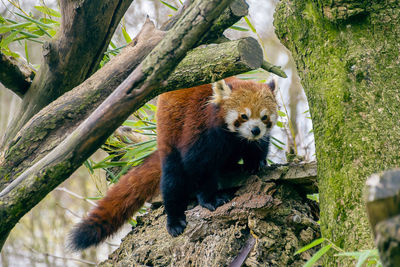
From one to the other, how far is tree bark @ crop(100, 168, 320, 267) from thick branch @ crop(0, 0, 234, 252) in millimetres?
1054

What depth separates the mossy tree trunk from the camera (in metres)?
1.74

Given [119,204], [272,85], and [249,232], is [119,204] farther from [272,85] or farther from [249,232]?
[272,85]

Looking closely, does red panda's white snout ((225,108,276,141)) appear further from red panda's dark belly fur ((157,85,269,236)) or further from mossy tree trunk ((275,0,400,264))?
mossy tree trunk ((275,0,400,264))

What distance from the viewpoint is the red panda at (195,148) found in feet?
9.51

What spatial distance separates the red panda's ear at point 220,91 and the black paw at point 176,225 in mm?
880

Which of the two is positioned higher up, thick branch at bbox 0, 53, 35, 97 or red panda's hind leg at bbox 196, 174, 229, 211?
thick branch at bbox 0, 53, 35, 97

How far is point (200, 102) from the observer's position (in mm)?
3070

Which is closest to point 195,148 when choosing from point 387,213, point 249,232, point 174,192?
point 174,192

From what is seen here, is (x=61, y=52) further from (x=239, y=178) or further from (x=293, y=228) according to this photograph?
(x=293, y=228)

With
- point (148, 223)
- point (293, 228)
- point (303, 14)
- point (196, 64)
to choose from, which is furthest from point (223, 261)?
point (303, 14)

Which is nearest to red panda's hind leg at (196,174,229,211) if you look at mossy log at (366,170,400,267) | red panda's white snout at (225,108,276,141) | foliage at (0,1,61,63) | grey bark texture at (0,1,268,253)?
red panda's white snout at (225,108,276,141)

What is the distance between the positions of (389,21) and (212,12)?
0.86m

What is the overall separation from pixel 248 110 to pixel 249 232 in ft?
3.01

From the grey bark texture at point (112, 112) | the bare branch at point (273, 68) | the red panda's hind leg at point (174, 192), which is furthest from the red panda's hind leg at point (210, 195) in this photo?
the grey bark texture at point (112, 112)
